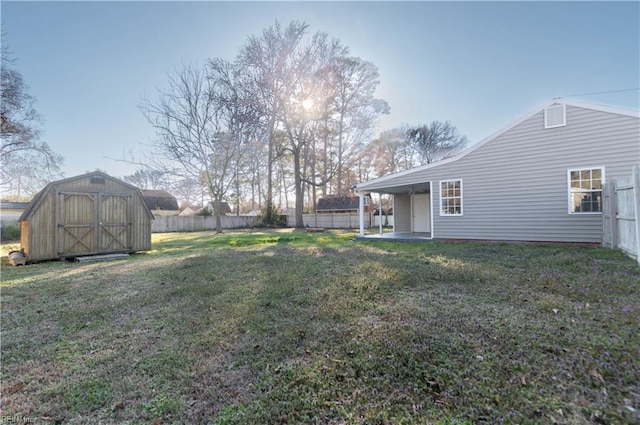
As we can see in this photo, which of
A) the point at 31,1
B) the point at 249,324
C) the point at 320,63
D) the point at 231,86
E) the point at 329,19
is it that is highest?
the point at 320,63

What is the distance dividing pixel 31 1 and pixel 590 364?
11.9 metres

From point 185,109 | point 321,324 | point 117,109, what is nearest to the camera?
point 321,324

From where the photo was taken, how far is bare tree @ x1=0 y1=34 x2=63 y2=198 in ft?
40.2

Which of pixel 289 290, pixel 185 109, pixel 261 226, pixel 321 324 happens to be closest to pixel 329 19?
pixel 289 290

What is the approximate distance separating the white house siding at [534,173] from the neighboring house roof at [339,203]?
Answer: 14791 mm

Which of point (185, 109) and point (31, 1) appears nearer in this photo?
point (31, 1)

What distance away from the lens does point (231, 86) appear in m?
19.4

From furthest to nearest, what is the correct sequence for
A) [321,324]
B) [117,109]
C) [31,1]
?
[117,109] → [31,1] → [321,324]

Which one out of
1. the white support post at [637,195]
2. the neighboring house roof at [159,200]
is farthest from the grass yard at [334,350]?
the neighboring house roof at [159,200]

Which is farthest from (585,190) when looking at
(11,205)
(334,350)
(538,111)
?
(11,205)

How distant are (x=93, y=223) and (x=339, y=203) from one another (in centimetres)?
1931

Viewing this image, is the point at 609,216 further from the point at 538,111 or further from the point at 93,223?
the point at 93,223

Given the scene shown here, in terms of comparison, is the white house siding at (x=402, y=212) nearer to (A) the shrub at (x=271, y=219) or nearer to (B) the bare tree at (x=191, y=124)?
(B) the bare tree at (x=191, y=124)

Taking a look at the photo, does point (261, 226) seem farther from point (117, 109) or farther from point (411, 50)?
point (411, 50)
